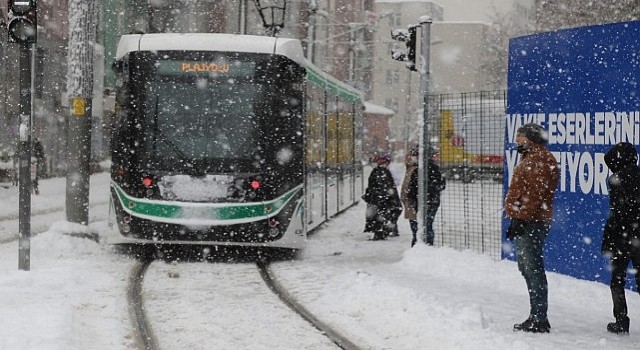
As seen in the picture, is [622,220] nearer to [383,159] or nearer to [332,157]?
[383,159]

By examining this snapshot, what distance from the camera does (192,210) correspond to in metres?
13.9

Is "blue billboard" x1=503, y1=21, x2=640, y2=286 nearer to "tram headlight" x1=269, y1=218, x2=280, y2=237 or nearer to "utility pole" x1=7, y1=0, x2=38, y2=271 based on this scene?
"tram headlight" x1=269, y1=218, x2=280, y2=237

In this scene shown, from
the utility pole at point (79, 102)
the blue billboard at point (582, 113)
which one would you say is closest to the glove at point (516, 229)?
the blue billboard at point (582, 113)

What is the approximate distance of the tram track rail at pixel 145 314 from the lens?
8430 millimetres

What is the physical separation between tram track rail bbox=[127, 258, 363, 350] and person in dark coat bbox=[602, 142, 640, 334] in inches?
91.4

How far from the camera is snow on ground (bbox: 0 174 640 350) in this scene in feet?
27.7

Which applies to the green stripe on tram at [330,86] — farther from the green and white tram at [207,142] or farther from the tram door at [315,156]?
the green and white tram at [207,142]

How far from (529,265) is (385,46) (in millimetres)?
103505

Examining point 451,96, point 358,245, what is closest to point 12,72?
point 358,245

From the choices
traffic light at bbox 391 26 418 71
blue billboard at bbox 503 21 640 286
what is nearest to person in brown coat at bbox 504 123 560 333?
blue billboard at bbox 503 21 640 286

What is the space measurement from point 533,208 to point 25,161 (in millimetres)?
6225

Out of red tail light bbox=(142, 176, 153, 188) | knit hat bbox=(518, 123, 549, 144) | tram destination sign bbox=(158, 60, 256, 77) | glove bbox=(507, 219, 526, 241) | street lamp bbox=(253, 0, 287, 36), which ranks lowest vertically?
glove bbox=(507, 219, 526, 241)

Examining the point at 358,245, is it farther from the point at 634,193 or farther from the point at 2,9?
the point at 2,9

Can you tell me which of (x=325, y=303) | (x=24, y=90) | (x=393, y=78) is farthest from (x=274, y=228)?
(x=393, y=78)
